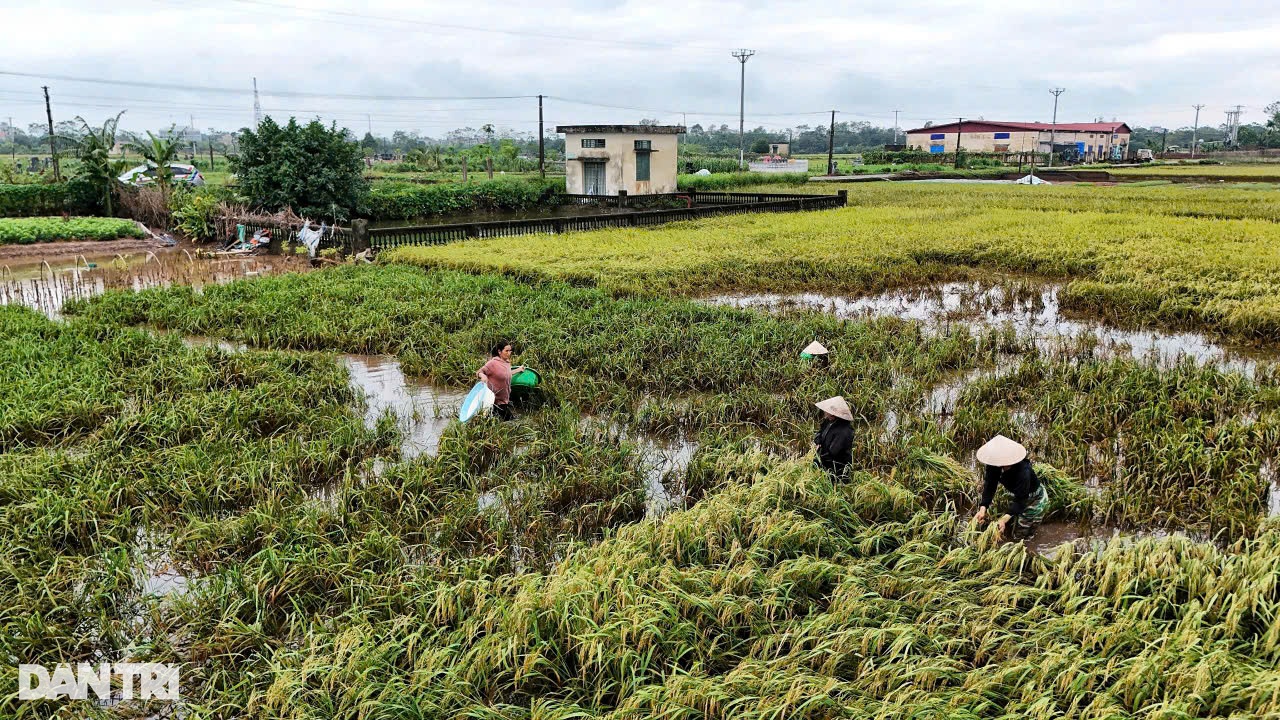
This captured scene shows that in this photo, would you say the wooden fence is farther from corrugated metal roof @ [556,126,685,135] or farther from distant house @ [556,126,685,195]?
corrugated metal roof @ [556,126,685,135]

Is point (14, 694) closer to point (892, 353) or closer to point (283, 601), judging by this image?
point (283, 601)

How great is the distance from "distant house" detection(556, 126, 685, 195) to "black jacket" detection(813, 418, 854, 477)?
3142 cm

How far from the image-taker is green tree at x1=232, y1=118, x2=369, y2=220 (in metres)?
27.0

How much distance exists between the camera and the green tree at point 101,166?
1085 inches

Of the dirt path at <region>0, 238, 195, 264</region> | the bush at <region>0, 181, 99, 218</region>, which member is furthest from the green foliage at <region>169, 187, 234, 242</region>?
the bush at <region>0, 181, 99, 218</region>

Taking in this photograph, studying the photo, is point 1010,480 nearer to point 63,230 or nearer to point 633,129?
point 63,230

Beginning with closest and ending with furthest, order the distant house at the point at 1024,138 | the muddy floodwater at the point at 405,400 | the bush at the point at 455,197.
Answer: the muddy floodwater at the point at 405,400 → the bush at the point at 455,197 → the distant house at the point at 1024,138

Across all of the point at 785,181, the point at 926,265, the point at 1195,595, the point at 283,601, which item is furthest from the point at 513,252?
the point at 785,181

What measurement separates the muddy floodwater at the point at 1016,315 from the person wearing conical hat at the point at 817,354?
122 inches

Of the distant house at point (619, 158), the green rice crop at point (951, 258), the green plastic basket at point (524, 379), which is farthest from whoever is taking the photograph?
the distant house at point (619, 158)

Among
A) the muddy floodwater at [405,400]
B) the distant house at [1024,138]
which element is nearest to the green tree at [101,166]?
the muddy floodwater at [405,400]

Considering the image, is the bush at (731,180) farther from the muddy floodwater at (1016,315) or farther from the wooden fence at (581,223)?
the muddy floodwater at (1016,315)

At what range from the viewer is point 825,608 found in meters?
4.70

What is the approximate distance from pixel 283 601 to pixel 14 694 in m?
1.34
